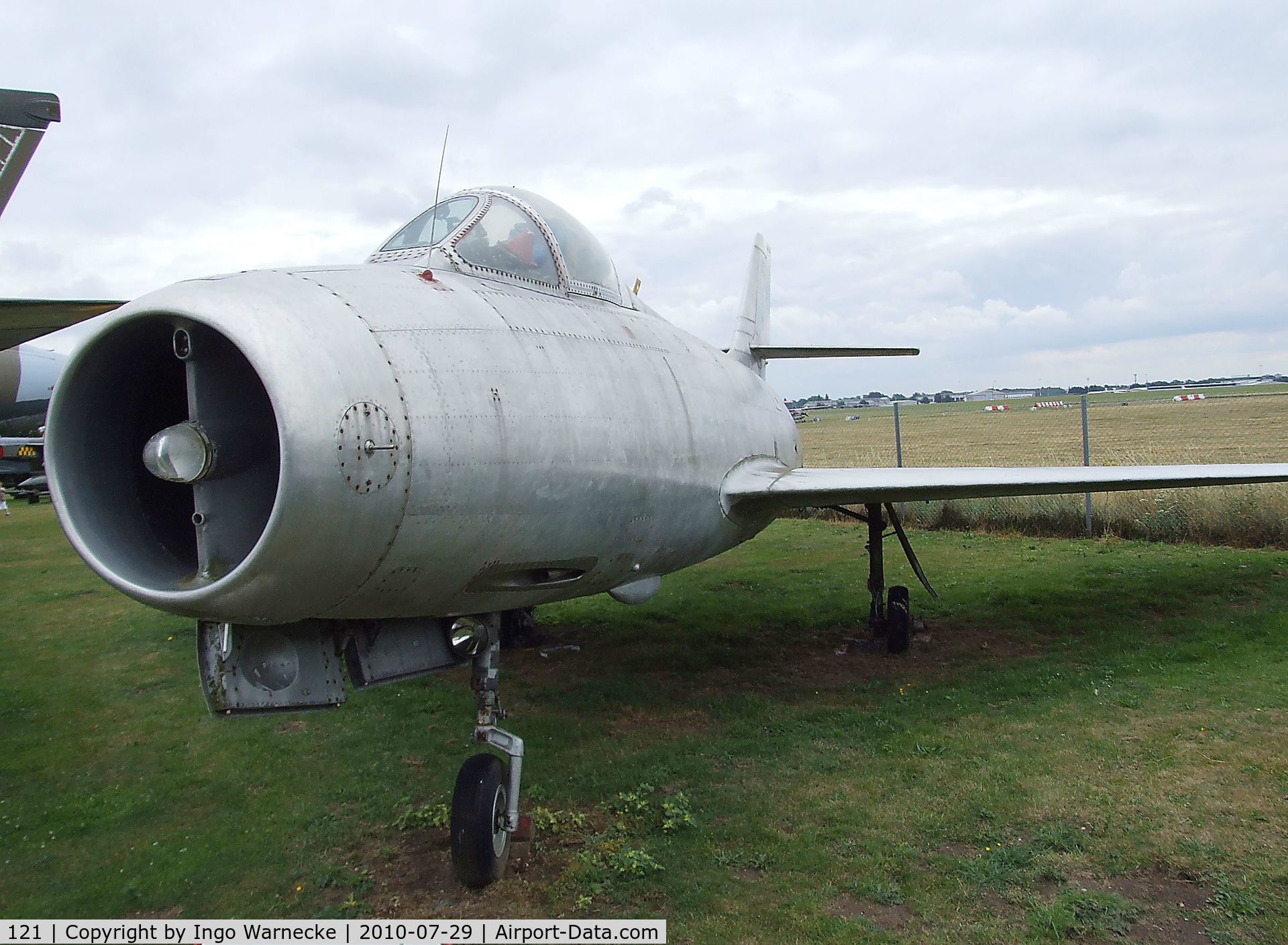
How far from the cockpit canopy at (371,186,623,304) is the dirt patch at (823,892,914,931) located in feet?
11.3

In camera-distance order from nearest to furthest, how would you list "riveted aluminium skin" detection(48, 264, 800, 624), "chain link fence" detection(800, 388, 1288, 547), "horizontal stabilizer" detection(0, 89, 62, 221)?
"riveted aluminium skin" detection(48, 264, 800, 624)
"horizontal stabilizer" detection(0, 89, 62, 221)
"chain link fence" detection(800, 388, 1288, 547)

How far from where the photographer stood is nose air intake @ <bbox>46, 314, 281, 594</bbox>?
9.72 feet

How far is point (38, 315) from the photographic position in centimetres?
786

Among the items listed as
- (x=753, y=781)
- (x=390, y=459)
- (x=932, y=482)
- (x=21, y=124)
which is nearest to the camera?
(x=390, y=459)

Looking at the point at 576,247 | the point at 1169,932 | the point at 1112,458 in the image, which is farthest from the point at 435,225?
the point at 1112,458

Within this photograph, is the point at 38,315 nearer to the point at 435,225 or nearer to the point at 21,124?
the point at 21,124

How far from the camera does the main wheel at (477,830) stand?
392 centimetres

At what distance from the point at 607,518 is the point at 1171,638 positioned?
6444mm

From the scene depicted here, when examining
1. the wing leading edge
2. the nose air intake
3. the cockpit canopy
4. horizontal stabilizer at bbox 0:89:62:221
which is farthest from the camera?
horizontal stabilizer at bbox 0:89:62:221

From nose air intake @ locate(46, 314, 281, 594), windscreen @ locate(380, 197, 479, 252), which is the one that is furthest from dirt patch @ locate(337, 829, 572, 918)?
windscreen @ locate(380, 197, 479, 252)

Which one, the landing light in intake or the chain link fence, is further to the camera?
the chain link fence

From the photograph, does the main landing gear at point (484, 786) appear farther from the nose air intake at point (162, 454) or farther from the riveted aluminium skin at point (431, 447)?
the nose air intake at point (162, 454)

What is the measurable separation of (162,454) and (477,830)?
7.26 ft

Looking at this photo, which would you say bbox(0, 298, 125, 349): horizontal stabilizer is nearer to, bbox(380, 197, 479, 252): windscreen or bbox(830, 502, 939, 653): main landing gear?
bbox(380, 197, 479, 252): windscreen
